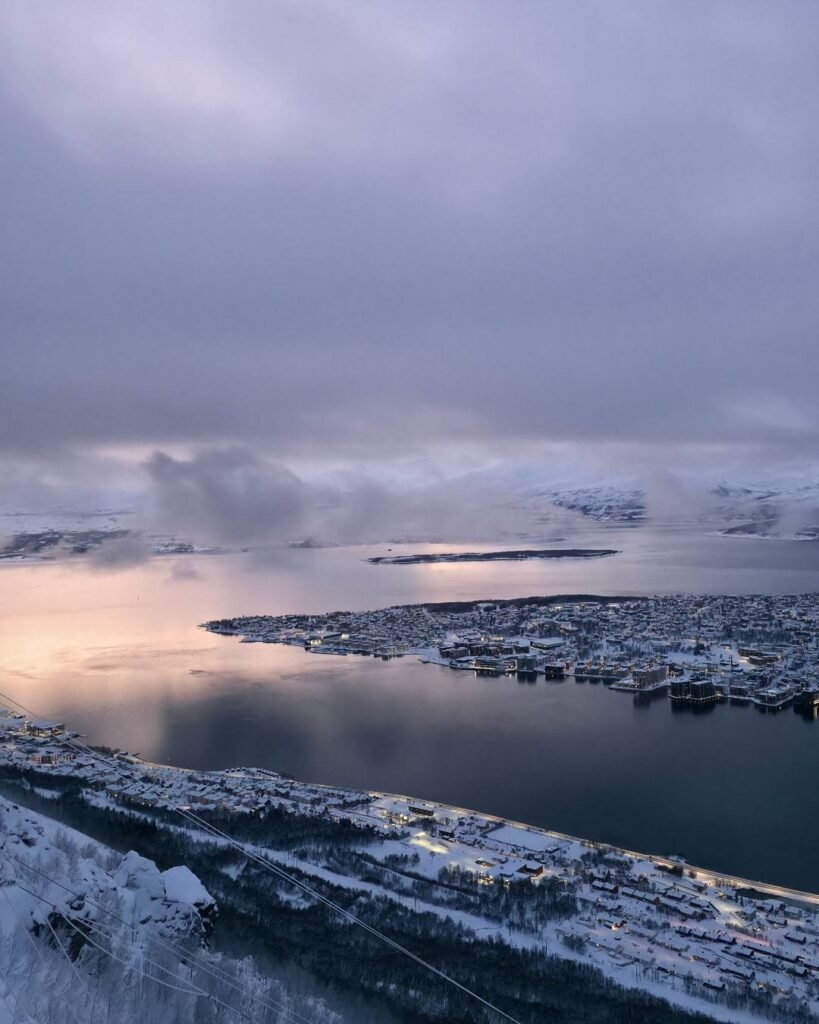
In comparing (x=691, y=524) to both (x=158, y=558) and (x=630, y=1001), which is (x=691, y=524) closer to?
(x=158, y=558)

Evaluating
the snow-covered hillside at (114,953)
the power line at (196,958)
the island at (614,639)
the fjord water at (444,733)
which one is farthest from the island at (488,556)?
the power line at (196,958)

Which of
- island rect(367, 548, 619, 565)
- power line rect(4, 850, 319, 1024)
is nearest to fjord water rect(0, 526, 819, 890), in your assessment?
power line rect(4, 850, 319, 1024)

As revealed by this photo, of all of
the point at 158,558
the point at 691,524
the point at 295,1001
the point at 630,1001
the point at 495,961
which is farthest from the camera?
the point at 691,524

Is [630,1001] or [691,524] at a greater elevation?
[691,524]

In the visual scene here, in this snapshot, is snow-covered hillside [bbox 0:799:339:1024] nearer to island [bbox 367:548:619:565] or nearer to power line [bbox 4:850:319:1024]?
power line [bbox 4:850:319:1024]

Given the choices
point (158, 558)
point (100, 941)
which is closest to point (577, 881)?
point (100, 941)

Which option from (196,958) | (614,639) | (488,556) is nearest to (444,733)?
(196,958)

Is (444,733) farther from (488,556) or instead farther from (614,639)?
(488,556)
